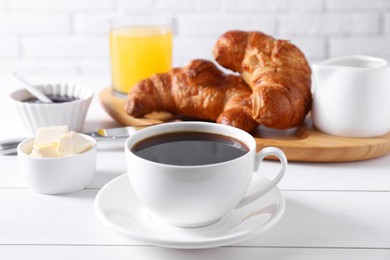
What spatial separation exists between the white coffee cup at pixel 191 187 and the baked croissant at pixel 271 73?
0.34 meters

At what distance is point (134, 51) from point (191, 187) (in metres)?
0.83

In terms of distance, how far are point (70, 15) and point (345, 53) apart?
1082 mm

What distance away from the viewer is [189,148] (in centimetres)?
94

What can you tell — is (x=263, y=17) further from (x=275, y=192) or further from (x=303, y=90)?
(x=275, y=192)

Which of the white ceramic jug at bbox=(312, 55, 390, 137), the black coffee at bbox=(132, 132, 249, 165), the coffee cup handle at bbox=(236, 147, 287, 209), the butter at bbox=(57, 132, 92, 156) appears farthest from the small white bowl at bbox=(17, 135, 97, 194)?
the white ceramic jug at bbox=(312, 55, 390, 137)

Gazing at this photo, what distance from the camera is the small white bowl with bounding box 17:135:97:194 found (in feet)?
3.50

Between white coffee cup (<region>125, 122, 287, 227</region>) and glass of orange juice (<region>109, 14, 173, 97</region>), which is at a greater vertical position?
glass of orange juice (<region>109, 14, 173, 97</region>)

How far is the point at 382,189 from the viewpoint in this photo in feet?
3.62

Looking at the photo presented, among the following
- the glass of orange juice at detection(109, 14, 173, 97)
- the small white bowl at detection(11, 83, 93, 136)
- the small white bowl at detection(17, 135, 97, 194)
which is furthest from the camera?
the glass of orange juice at detection(109, 14, 173, 97)

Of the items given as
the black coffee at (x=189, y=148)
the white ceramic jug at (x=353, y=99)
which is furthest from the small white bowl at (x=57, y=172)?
the white ceramic jug at (x=353, y=99)

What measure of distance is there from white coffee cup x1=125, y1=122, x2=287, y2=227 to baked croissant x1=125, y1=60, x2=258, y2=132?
1.51 ft

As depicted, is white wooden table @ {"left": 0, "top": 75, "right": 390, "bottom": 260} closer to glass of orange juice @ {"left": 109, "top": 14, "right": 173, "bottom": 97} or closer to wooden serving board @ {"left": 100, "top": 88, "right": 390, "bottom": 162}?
wooden serving board @ {"left": 100, "top": 88, "right": 390, "bottom": 162}

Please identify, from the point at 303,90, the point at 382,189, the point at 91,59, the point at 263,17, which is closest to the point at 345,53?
the point at 263,17

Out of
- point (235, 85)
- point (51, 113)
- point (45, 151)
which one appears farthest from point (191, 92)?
point (45, 151)
